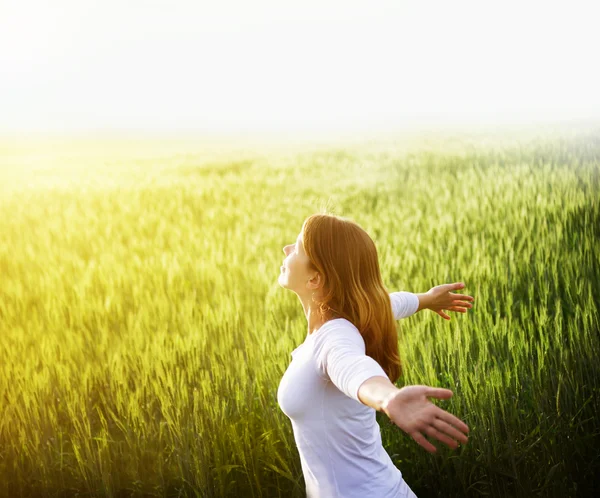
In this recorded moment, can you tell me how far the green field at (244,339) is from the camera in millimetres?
1862

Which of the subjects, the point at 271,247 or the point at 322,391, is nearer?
the point at 322,391

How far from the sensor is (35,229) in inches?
120

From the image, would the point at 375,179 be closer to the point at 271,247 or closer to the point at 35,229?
the point at 271,247

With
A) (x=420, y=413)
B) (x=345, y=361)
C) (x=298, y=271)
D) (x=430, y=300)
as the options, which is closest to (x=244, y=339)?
(x=430, y=300)

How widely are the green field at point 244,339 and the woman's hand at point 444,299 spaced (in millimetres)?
288

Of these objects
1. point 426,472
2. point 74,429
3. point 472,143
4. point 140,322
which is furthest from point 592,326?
point 472,143

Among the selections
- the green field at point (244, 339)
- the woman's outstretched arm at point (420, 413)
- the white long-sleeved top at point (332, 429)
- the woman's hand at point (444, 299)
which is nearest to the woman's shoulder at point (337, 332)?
the white long-sleeved top at point (332, 429)

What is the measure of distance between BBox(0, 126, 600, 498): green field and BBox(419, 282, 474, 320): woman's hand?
11.3 inches

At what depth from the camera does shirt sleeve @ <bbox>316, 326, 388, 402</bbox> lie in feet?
3.59

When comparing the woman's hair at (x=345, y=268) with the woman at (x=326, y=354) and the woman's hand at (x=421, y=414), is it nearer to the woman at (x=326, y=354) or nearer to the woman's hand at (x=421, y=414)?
the woman at (x=326, y=354)

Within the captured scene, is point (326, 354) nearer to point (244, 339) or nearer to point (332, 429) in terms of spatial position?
point (332, 429)

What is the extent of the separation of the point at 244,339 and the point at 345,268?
85 centimetres

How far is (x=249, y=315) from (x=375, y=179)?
1923 mm

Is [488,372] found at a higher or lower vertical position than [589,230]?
lower
